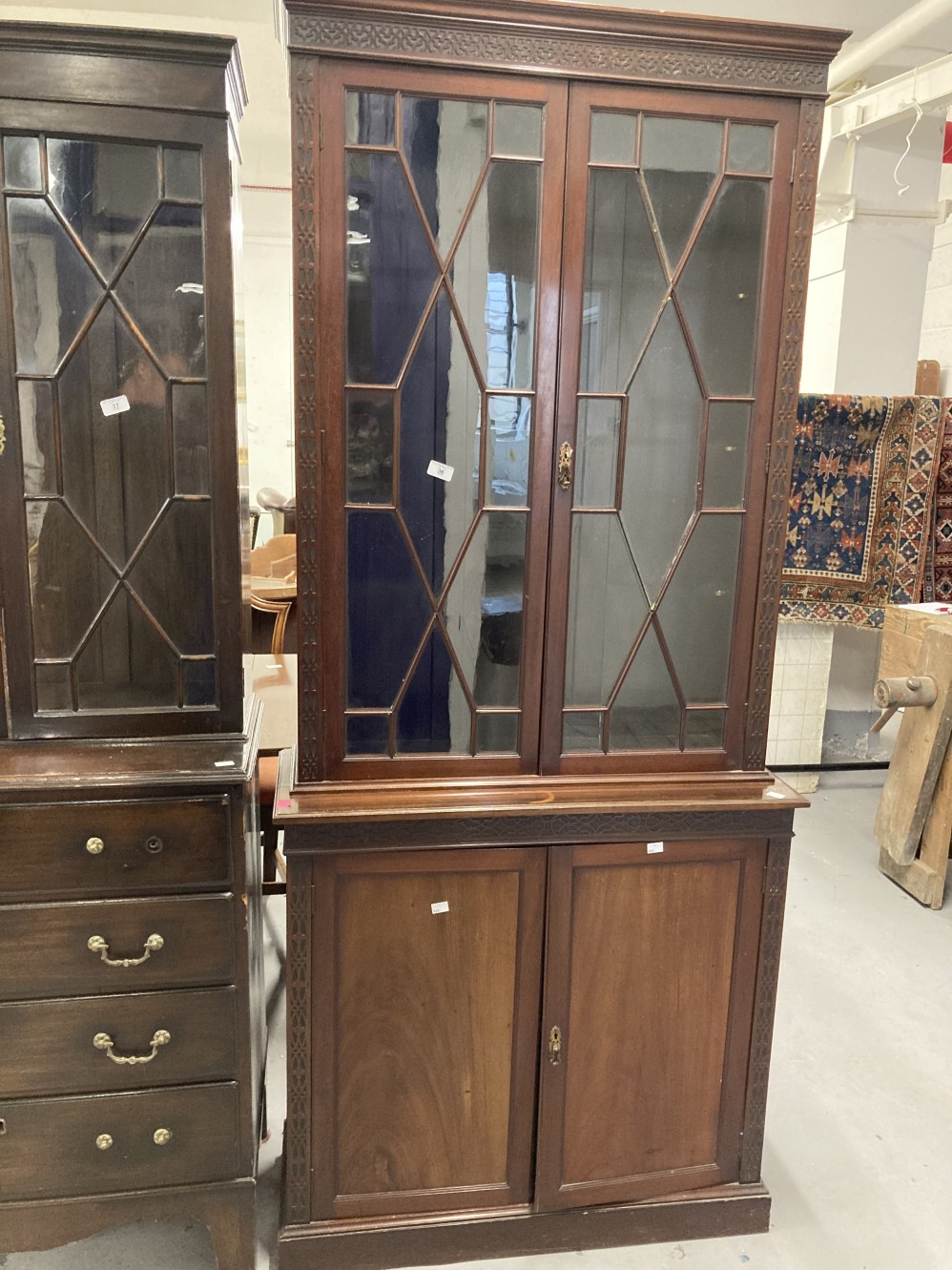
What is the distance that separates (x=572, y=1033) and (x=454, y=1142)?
31cm

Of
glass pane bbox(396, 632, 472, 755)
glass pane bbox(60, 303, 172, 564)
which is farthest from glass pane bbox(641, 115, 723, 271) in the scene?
glass pane bbox(60, 303, 172, 564)

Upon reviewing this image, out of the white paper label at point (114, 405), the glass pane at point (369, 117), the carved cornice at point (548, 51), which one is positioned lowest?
the white paper label at point (114, 405)

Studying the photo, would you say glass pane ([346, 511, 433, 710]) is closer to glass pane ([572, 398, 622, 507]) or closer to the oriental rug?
glass pane ([572, 398, 622, 507])

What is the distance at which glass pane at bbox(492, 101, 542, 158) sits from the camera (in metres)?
1.53

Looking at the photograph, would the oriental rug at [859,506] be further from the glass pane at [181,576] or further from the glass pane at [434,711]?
the glass pane at [181,576]

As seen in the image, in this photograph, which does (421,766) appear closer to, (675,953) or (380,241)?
(675,953)

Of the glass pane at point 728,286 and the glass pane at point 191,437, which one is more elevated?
the glass pane at point 728,286

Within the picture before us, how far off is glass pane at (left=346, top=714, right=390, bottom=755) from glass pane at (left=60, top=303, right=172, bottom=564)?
1.69 feet

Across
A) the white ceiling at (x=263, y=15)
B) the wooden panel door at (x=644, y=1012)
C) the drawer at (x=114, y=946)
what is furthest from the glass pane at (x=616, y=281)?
the white ceiling at (x=263, y=15)

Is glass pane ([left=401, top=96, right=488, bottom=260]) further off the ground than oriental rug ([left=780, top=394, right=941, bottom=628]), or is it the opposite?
glass pane ([left=401, top=96, right=488, bottom=260])

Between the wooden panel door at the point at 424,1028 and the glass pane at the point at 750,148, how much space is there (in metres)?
1.29

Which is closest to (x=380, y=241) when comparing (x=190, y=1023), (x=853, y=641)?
(x=190, y=1023)

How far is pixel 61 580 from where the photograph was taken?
168 cm

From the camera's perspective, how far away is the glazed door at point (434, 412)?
1521 millimetres
